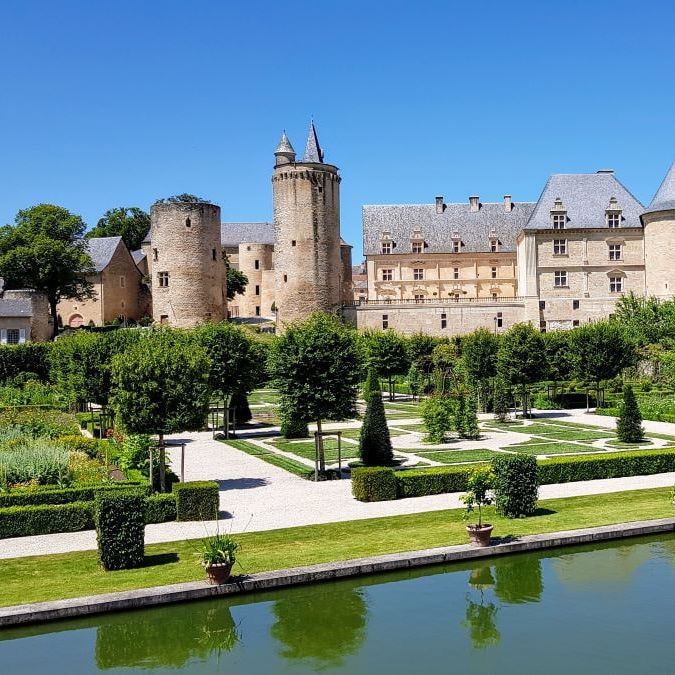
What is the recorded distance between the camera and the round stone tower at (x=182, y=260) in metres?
58.2

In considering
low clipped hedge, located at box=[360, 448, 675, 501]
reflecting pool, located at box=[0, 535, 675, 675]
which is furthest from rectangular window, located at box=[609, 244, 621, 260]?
reflecting pool, located at box=[0, 535, 675, 675]

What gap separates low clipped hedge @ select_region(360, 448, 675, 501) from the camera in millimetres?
18672

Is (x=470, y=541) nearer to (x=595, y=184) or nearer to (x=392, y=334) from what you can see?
(x=392, y=334)

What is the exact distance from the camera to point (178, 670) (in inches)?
406

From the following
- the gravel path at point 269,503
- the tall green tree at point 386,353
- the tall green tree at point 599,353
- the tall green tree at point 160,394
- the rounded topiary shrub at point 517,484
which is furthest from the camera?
the tall green tree at point 386,353

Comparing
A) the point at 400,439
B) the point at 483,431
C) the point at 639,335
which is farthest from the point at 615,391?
the point at 400,439

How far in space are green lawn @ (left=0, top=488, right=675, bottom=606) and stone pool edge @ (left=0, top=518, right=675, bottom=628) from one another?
0.32 m

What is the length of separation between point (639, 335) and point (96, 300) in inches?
1649

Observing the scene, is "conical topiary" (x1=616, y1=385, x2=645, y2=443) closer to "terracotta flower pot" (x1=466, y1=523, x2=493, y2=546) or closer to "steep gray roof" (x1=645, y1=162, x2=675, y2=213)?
"terracotta flower pot" (x1=466, y1=523, x2=493, y2=546)

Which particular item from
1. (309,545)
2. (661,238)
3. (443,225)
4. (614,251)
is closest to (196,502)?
(309,545)

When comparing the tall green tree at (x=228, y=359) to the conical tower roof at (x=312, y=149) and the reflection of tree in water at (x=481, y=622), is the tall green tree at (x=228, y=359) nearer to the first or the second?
the reflection of tree in water at (x=481, y=622)

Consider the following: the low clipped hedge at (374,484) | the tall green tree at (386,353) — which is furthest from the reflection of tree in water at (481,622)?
the tall green tree at (386,353)

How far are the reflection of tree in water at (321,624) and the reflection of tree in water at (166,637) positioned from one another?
0.72 meters

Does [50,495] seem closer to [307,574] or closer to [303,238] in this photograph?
[307,574]
